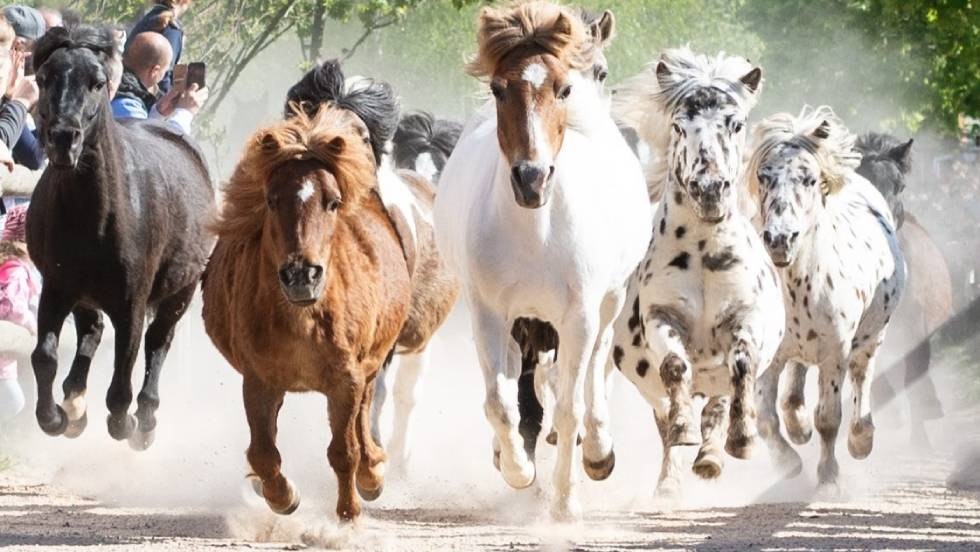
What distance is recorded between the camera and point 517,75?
30.6 feet

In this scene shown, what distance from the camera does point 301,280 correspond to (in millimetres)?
8398

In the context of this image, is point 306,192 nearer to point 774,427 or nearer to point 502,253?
point 502,253

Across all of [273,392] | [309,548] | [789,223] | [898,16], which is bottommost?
[309,548]

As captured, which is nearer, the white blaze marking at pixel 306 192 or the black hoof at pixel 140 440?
the white blaze marking at pixel 306 192

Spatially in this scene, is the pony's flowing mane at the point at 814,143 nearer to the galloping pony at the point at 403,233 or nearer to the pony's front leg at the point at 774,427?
the pony's front leg at the point at 774,427

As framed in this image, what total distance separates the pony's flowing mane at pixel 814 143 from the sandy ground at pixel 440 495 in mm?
Result: 1717

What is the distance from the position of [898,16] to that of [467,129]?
10924mm

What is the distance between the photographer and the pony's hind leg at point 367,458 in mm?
9391

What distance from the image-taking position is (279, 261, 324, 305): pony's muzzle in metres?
8.41

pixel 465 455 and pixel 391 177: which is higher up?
pixel 391 177

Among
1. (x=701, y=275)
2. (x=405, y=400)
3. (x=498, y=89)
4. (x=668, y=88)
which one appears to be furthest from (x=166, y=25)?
(x=498, y=89)

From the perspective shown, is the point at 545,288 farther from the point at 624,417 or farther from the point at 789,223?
the point at 624,417

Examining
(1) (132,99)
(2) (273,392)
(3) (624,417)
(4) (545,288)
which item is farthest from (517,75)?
(3) (624,417)

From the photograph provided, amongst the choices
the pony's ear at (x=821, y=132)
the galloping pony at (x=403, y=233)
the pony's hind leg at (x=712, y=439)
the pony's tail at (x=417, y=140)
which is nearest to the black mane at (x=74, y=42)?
the galloping pony at (x=403, y=233)
